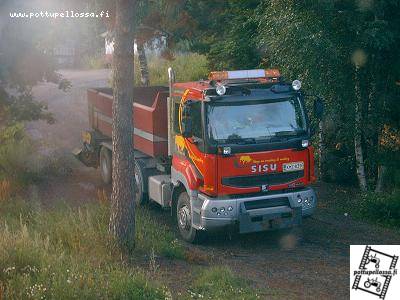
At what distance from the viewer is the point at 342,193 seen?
14984 millimetres

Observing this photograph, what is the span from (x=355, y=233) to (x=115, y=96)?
17.4 feet

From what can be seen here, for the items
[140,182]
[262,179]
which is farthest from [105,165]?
[262,179]

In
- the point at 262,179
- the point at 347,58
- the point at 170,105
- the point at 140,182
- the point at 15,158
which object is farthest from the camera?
the point at 15,158

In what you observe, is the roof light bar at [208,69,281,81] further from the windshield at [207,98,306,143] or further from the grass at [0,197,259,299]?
the grass at [0,197,259,299]

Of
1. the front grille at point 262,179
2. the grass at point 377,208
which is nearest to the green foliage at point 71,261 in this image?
the front grille at point 262,179

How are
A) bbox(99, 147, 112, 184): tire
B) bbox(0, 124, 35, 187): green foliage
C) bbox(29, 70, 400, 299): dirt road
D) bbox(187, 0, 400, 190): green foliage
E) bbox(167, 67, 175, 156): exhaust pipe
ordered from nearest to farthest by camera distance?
1. bbox(29, 70, 400, 299): dirt road
2. bbox(167, 67, 175, 156): exhaust pipe
3. bbox(187, 0, 400, 190): green foliage
4. bbox(99, 147, 112, 184): tire
5. bbox(0, 124, 35, 187): green foliage

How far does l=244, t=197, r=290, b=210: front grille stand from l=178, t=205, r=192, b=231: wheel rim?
1103mm

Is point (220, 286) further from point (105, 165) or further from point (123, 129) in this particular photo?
point (105, 165)

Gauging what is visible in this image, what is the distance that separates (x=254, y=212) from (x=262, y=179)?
0.57 meters

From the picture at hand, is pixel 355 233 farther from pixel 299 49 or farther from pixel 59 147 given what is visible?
pixel 59 147

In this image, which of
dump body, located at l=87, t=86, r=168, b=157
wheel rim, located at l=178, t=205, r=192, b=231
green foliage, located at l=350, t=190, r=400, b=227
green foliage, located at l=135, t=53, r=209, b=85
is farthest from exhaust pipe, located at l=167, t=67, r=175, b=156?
green foliage, located at l=135, t=53, r=209, b=85

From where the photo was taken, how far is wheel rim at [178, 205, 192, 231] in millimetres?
10898

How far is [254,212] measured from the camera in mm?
10352

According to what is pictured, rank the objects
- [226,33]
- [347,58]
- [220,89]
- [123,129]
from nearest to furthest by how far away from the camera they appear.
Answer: [123,129], [220,89], [347,58], [226,33]
